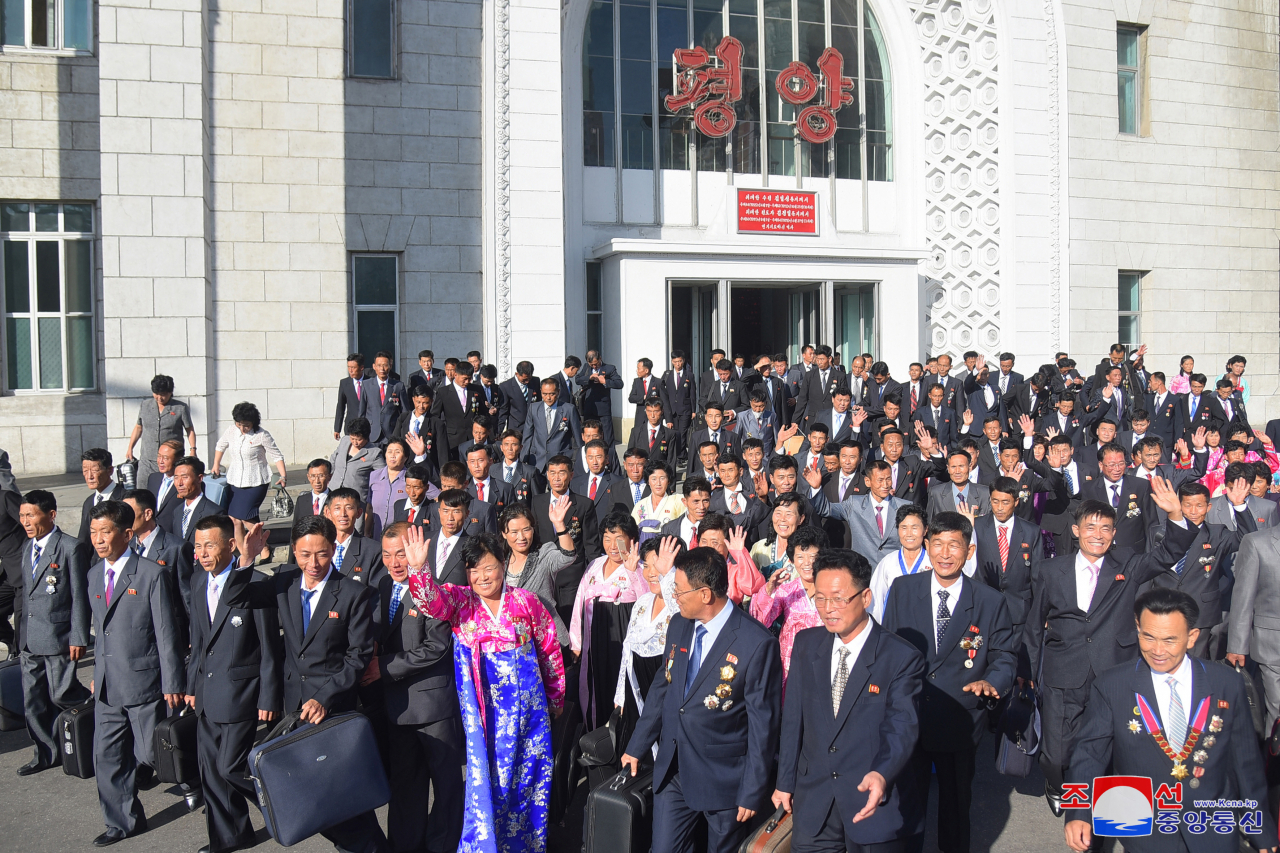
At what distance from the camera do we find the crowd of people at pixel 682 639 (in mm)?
3990

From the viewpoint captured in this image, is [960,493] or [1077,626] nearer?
[1077,626]

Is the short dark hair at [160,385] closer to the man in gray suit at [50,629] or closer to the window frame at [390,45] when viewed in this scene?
the man in gray suit at [50,629]

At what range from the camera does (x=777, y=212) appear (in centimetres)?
1861

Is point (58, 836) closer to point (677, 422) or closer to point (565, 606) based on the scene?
point (565, 606)

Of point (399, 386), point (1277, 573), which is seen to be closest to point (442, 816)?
point (1277, 573)

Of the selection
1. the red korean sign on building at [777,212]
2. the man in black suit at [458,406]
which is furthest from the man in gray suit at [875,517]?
the red korean sign on building at [777,212]

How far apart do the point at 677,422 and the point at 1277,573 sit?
28.0 ft

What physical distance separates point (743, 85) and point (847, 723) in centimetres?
1666

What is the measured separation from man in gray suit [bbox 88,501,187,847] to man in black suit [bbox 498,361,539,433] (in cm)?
648

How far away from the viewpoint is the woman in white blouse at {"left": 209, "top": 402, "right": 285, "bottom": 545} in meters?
9.10

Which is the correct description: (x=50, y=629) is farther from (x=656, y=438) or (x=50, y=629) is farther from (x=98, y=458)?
(x=656, y=438)

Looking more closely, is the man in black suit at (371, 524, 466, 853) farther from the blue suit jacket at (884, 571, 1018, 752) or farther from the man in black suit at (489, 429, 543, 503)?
the man in black suit at (489, 429, 543, 503)

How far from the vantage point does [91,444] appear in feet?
48.4

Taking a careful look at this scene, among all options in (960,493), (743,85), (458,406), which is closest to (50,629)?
(458,406)
